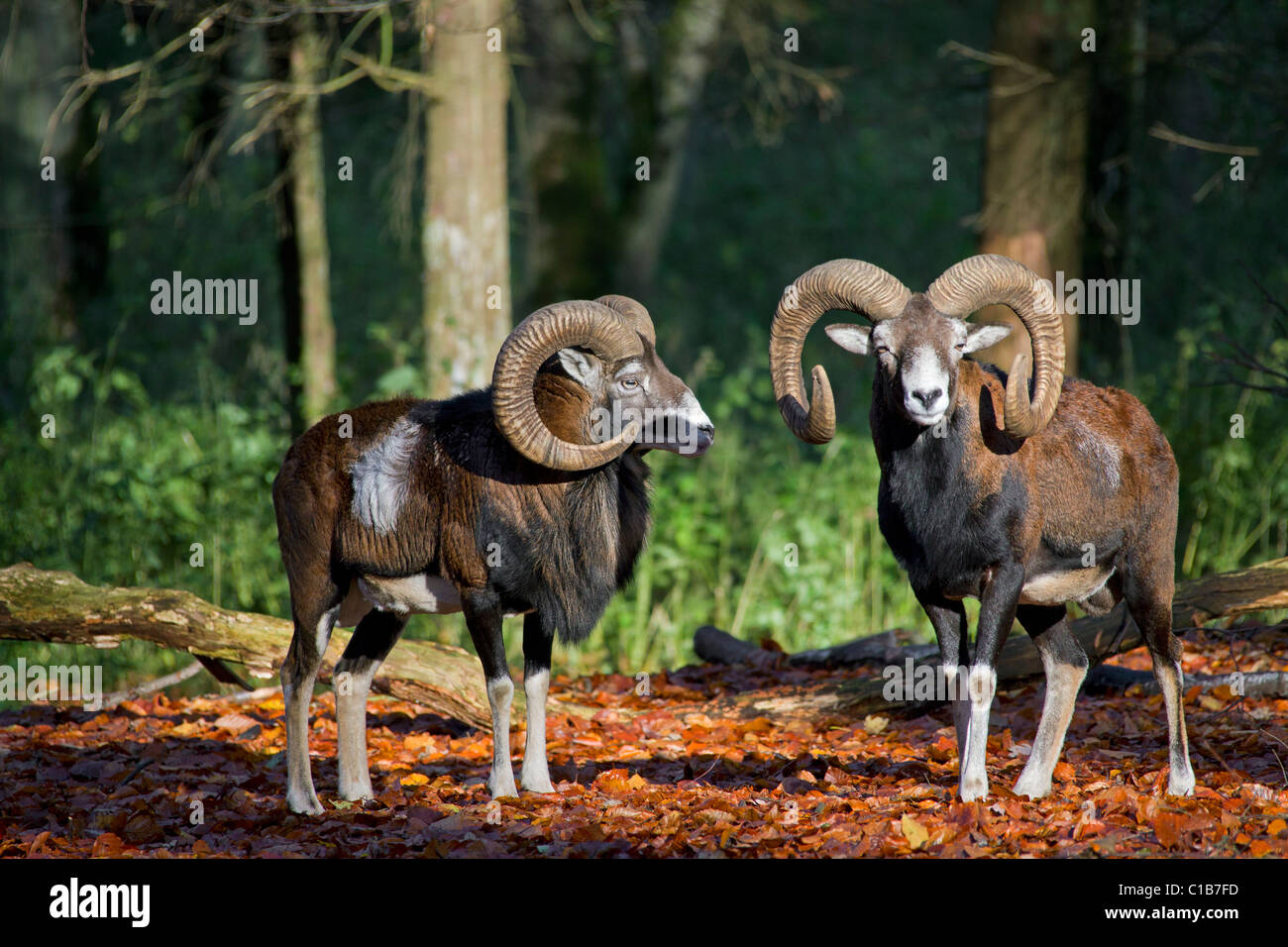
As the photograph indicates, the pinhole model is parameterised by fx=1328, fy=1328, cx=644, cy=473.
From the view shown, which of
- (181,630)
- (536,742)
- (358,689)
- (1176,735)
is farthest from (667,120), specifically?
(1176,735)

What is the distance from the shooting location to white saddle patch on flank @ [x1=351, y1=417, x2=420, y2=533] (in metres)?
6.89

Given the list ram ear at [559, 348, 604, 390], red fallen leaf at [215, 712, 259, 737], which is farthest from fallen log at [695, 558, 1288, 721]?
red fallen leaf at [215, 712, 259, 737]

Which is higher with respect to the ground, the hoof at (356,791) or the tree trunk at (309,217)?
the tree trunk at (309,217)

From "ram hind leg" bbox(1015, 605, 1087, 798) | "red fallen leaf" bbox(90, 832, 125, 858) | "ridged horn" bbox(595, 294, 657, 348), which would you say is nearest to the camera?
"red fallen leaf" bbox(90, 832, 125, 858)

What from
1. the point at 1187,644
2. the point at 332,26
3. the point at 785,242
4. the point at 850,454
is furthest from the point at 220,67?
the point at 785,242

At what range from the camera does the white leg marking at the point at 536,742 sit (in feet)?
22.3

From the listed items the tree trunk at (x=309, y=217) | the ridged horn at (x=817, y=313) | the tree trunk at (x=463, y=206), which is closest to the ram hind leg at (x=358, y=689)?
the ridged horn at (x=817, y=313)

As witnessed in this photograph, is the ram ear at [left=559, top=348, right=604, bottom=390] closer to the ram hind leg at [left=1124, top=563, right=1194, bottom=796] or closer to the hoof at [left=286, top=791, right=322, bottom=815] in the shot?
the hoof at [left=286, top=791, right=322, bottom=815]

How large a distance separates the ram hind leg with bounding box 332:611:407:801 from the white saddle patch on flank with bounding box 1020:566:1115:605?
335 centimetres

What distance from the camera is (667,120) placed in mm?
19172

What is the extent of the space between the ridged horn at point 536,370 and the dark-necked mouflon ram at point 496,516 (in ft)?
0.03

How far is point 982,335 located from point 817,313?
85 centimetres

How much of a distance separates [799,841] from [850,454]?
745 cm

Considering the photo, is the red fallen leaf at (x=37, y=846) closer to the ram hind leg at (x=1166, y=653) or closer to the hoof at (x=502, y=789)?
the hoof at (x=502, y=789)
